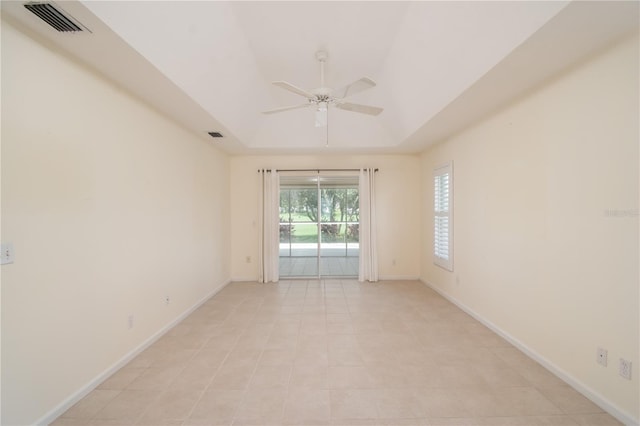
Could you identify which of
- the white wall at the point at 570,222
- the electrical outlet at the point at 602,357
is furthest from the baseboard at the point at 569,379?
the electrical outlet at the point at 602,357

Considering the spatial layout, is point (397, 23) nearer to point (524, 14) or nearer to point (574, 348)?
point (524, 14)

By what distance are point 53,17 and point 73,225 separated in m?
1.25

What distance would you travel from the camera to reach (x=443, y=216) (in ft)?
14.1

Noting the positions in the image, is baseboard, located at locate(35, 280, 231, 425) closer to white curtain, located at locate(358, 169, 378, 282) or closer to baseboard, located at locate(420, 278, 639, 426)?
white curtain, located at locate(358, 169, 378, 282)

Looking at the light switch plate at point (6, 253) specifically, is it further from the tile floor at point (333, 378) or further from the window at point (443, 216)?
the window at point (443, 216)

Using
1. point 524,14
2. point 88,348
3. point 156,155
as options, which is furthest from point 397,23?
point 88,348

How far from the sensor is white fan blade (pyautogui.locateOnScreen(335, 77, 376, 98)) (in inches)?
89.0

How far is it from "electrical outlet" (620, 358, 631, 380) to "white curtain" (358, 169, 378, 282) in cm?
353

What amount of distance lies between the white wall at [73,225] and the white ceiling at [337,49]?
26 centimetres

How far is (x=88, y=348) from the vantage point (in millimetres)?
2029

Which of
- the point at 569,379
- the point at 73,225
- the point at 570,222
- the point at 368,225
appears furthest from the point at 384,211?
the point at 73,225

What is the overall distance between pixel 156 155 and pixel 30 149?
1.28 m

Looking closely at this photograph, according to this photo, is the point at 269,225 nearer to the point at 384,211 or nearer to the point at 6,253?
the point at 384,211

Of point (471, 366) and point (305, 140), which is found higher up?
point (305, 140)
